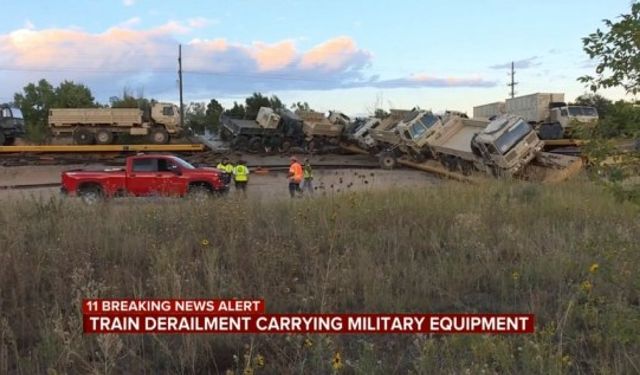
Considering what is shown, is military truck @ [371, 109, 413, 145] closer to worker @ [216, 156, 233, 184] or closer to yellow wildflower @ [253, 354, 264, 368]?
worker @ [216, 156, 233, 184]

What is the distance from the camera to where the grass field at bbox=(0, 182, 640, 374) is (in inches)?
145

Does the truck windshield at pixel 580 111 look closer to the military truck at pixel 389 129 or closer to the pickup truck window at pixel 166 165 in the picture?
the military truck at pixel 389 129

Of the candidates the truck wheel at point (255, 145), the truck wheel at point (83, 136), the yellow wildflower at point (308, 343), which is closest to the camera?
the yellow wildflower at point (308, 343)

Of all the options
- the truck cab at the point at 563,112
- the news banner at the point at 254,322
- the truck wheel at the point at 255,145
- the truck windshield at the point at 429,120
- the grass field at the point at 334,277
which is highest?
the truck cab at the point at 563,112

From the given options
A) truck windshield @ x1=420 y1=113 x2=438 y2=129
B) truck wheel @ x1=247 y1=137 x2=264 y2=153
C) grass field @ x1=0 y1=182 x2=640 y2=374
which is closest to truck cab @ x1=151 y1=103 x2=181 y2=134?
truck wheel @ x1=247 y1=137 x2=264 y2=153

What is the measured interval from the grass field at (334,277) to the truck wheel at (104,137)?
29.5 m

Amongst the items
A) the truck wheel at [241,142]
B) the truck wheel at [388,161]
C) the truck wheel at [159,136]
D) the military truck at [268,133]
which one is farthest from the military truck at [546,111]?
the truck wheel at [159,136]

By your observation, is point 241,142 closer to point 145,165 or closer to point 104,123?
point 104,123

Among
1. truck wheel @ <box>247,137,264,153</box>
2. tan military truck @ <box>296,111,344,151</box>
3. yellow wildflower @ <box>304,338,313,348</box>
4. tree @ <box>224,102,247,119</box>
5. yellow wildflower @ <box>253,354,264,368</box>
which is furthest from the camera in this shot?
tree @ <box>224,102,247,119</box>

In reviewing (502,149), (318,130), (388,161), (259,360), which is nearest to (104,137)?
(318,130)

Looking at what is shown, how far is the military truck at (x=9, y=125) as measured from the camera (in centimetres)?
3669

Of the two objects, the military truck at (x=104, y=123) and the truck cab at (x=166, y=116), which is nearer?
the military truck at (x=104, y=123)

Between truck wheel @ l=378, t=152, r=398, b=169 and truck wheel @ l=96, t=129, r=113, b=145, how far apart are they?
17.1 m

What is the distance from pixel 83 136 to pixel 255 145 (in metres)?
10.5
